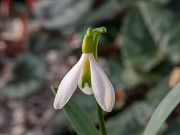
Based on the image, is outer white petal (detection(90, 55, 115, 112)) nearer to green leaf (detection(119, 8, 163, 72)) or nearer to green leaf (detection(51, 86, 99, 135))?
green leaf (detection(51, 86, 99, 135))

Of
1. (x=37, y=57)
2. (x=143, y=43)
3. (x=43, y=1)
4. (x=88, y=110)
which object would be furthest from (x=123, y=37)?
(x=43, y=1)

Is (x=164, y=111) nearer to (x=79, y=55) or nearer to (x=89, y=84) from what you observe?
(x=89, y=84)

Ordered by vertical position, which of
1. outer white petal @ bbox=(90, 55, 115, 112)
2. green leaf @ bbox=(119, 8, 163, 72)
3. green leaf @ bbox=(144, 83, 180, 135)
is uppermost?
outer white petal @ bbox=(90, 55, 115, 112)

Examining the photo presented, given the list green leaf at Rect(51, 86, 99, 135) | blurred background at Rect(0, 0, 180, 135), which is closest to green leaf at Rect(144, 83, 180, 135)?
green leaf at Rect(51, 86, 99, 135)

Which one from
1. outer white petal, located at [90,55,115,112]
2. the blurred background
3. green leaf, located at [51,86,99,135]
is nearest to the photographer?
outer white petal, located at [90,55,115,112]

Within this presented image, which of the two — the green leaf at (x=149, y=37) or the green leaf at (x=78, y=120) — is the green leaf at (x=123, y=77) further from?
the green leaf at (x=78, y=120)

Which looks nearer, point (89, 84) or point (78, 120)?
point (89, 84)

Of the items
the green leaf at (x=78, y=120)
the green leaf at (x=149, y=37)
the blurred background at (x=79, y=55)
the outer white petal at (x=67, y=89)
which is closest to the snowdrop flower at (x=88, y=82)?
the outer white petal at (x=67, y=89)

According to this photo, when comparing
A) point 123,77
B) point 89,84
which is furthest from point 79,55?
point 89,84

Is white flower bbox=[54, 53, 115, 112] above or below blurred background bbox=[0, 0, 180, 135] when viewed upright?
above
